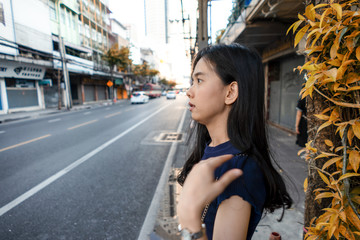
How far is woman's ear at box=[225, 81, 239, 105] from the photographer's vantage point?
100 centimetres

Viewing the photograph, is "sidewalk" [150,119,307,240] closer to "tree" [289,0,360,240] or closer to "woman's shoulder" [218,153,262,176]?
"tree" [289,0,360,240]

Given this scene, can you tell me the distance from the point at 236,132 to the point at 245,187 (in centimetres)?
28

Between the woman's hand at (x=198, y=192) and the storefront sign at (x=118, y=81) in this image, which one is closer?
the woman's hand at (x=198, y=192)

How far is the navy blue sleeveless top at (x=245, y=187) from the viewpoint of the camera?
822 mm

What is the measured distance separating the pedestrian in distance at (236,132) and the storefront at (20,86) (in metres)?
Answer: 21.5

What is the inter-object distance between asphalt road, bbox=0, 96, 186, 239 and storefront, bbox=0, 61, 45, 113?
13521 mm

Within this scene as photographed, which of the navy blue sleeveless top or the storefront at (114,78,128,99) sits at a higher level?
the storefront at (114,78,128,99)

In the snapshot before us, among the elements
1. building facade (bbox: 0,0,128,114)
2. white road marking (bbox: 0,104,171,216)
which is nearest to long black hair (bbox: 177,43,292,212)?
white road marking (bbox: 0,104,171,216)

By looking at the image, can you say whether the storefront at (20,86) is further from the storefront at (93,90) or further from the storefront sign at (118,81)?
the storefront sign at (118,81)

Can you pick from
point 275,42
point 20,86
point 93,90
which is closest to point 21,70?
point 20,86

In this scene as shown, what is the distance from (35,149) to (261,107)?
289 inches

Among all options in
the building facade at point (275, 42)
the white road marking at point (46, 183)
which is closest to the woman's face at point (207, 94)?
the white road marking at point (46, 183)

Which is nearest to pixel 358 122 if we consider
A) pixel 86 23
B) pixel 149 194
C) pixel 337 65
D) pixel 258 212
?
pixel 337 65

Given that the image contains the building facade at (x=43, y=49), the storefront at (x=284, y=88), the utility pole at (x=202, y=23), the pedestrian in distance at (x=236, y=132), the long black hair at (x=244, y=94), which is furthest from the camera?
the building facade at (x=43, y=49)
